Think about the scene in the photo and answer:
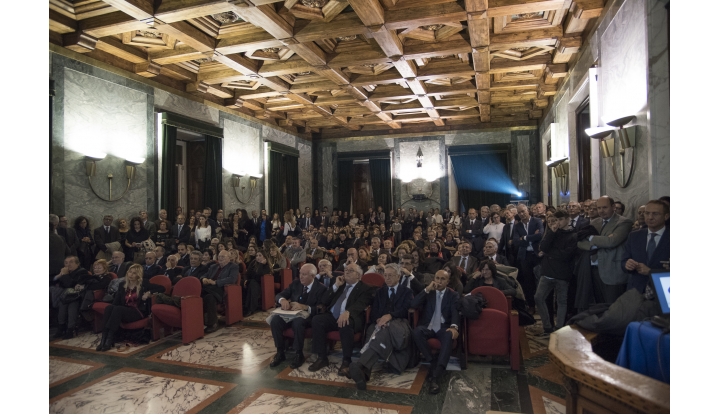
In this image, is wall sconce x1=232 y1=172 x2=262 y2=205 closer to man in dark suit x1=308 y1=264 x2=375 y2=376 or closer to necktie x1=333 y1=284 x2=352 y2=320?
man in dark suit x1=308 y1=264 x2=375 y2=376

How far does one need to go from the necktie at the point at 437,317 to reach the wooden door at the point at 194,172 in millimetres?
9810

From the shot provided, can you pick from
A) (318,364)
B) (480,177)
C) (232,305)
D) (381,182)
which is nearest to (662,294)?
(318,364)

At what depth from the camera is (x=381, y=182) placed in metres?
14.5

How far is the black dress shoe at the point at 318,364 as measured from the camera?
13.4ft

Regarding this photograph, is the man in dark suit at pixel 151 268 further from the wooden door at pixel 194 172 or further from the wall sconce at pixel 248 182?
the wooden door at pixel 194 172

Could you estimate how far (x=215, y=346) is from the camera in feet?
16.0

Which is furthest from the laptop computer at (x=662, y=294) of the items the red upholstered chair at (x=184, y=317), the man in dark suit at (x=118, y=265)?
the man in dark suit at (x=118, y=265)

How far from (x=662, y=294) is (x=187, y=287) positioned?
16.5 feet

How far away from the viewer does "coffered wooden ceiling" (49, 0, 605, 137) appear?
5.62m

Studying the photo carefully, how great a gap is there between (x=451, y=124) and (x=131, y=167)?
31.1ft

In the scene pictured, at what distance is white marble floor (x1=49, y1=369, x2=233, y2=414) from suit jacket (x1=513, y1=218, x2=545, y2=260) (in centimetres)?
427

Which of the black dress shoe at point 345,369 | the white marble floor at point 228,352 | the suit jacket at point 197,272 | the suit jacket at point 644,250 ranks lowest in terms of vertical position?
the white marble floor at point 228,352

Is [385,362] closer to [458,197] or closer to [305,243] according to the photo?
[305,243]

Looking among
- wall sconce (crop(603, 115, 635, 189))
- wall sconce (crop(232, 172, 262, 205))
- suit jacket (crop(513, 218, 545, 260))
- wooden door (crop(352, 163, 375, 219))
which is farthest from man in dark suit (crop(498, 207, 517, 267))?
wooden door (crop(352, 163, 375, 219))
